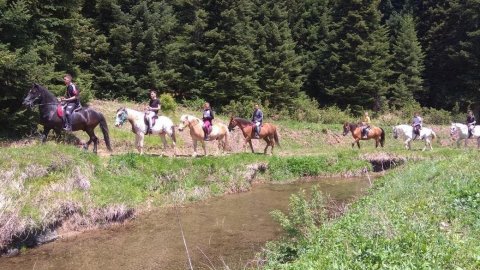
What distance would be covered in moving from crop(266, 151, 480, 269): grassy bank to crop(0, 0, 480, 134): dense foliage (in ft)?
41.9

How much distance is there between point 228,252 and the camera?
34.1ft

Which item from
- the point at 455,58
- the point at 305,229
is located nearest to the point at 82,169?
the point at 305,229

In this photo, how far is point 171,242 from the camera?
11219mm

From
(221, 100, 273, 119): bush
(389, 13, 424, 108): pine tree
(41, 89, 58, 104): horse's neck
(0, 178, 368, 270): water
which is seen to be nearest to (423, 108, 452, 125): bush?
(389, 13, 424, 108): pine tree

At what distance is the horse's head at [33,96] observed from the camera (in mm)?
15000

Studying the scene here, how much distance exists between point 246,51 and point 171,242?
2589 centimetres

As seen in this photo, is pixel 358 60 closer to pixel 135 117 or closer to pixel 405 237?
pixel 135 117

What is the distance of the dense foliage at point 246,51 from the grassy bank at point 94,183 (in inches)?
184

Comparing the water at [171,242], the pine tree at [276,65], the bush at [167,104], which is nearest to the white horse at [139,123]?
the water at [171,242]

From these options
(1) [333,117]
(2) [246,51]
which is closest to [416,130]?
(1) [333,117]

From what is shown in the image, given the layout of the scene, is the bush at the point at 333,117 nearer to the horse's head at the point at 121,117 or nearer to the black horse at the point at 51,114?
the horse's head at the point at 121,117

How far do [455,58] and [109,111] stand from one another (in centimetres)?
3950

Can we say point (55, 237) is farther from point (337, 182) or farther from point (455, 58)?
point (455, 58)

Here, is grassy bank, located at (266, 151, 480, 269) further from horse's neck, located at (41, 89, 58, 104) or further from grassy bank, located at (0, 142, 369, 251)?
horse's neck, located at (41, 89, 58, 104)
